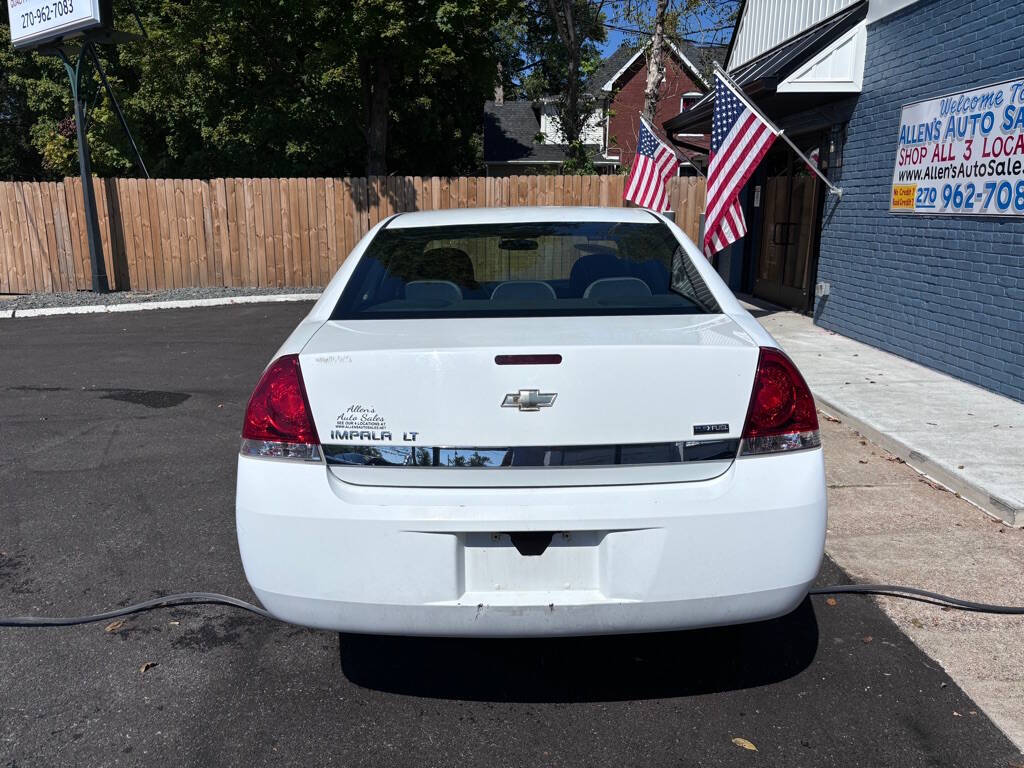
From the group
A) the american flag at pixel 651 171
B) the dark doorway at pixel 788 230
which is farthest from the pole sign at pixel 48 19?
the dark doorway at pixel 788 230

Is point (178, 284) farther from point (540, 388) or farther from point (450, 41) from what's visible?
point (540, 388)

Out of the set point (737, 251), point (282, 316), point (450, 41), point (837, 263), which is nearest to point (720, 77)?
point (837, 263)

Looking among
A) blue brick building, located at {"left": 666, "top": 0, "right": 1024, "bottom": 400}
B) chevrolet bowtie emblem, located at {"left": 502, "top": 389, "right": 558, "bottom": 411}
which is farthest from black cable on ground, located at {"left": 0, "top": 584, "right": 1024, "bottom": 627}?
blue brick building, located at {"left": 666, "top": 0, "right": 1024, "bottom": 400}

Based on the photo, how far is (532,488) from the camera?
2562 mm

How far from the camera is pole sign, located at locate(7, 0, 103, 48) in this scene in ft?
46.4

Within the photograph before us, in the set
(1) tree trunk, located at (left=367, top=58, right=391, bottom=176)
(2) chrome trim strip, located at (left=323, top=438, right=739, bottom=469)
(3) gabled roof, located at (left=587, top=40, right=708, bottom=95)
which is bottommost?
(2) chrome trim strip, located at (left=323, top=438, right=739, bottom=469)

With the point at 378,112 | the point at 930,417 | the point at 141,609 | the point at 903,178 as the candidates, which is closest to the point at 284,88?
the point at 378,112

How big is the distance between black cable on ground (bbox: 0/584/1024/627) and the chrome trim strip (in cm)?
136

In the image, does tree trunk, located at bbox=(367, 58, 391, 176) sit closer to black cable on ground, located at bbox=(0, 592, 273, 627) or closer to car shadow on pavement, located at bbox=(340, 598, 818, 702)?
black cable on ground, located at bbox=(0, 592, 273, 627)

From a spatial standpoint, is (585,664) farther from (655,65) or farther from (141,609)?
(655,65)

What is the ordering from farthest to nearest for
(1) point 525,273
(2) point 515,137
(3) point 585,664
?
(2) point 515,137 → (1) point 525,273 → (3) point 585,664

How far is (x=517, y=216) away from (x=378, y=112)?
20.0m

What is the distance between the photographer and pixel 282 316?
1272 centimetres

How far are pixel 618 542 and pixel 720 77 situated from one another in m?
8.52
